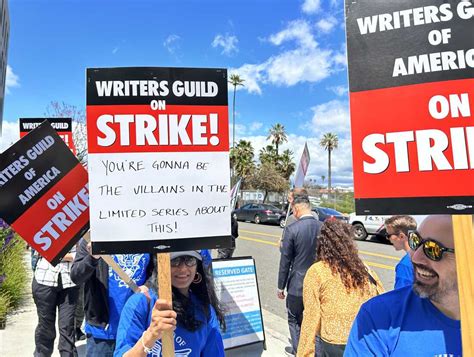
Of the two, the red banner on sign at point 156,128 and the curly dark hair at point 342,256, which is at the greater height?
the red banner on sign at point 156,128

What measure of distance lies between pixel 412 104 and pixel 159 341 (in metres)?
1.71

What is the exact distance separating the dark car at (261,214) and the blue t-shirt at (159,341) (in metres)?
20.1

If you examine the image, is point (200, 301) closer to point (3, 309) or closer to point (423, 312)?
point (423, 312)

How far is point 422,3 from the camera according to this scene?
4.61 ft

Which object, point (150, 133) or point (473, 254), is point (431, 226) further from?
point (150, 133)

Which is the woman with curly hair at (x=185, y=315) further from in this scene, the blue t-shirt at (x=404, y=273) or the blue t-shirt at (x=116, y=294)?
the blue t-shirt at (x=404, y=273)

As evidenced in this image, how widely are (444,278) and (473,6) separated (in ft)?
3.31

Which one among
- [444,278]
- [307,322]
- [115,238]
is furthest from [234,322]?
[444,278]

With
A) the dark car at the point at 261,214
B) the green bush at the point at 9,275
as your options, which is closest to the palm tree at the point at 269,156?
the dark car at the point at 261,214

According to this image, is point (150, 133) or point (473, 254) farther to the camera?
point (150, 133)

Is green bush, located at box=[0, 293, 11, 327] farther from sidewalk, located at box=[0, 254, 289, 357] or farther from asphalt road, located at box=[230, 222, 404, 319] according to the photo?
asphalt road, located at box=[230, 222, 404, 319]

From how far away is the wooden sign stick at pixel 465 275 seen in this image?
1.27 m

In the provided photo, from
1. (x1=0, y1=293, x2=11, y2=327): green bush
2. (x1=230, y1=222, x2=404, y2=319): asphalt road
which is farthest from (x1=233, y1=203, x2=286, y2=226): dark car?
(x1=0, y1=293, x2=11, y2=327): green bush

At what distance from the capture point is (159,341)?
2.06m
